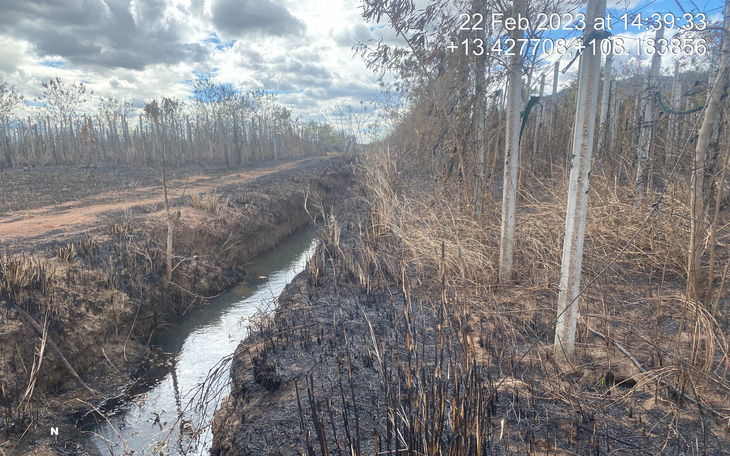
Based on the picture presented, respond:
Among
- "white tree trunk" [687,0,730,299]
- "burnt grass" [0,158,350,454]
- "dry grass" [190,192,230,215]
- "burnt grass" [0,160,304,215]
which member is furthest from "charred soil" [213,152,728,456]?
"burnt grass" [0,160,304,215]

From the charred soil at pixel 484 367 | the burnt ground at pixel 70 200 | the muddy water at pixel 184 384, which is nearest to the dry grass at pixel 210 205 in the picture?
the burnt ground at pixel 70 200

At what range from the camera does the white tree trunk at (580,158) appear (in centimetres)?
256

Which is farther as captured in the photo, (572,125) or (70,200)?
(70,200)

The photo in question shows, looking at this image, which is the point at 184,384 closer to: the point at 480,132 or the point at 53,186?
the point at 480,132

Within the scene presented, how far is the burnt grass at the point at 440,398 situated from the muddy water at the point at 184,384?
1.42 ft

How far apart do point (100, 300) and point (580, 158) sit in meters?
5.93

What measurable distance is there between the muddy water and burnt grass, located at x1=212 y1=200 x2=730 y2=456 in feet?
1.42

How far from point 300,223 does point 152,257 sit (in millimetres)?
6820

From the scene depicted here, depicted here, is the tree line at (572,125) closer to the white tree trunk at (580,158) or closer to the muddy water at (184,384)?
the white tree trunk at (580,158)

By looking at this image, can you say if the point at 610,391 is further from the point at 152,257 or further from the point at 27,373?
the point at 152,257

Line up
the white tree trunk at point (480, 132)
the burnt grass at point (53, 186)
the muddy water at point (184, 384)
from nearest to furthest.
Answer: the muddy water at point (184, 384) < the white tree trunk at point (480, 132) < the burnt grass at point (53, 186)

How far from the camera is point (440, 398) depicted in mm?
1928

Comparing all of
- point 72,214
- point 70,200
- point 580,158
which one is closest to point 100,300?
point 72,214

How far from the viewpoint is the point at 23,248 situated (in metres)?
6.55
